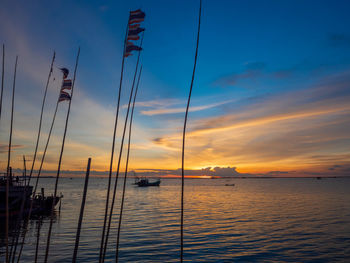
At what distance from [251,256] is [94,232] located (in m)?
18.1

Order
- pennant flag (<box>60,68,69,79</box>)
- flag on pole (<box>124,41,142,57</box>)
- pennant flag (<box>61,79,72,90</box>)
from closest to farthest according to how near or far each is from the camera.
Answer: flag on pole (<box>124,41,142,57</box>), pennant flag (<box>61,79,72,90</box>), pennant flag (<box>60,68,69,79</box>)

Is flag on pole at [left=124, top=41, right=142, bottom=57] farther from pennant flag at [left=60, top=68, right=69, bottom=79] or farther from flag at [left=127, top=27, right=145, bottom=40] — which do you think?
pennant flag at [left=60, top=68, right=69, bottom=79]

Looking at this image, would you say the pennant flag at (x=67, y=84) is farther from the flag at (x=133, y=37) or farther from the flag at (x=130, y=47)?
the flag at (x=133, y=37)

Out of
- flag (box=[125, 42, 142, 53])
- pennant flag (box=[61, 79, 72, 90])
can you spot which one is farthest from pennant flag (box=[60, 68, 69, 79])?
flag (box=[125, 42, 142, 53])

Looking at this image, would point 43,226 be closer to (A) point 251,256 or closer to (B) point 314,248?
(A) point 251,256

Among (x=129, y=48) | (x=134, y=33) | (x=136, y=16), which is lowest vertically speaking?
(x=129, y=48)

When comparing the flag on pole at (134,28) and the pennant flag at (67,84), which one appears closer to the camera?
the flag on pole at (134,28)

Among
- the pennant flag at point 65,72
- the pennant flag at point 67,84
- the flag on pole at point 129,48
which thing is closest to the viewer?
the flag on pole at point 129,48

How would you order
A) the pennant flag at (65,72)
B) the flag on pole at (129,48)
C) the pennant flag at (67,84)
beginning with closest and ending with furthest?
the flag on pole at (129,48) < the pennant flag at (67,84) < the pennant flag at (65,72)

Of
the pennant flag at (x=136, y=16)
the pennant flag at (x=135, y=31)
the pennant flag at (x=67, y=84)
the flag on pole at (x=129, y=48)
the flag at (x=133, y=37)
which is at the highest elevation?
the pennant flag at (x=136, y=16)

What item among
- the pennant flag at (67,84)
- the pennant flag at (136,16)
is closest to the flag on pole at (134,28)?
the pennant flag at (136,16)

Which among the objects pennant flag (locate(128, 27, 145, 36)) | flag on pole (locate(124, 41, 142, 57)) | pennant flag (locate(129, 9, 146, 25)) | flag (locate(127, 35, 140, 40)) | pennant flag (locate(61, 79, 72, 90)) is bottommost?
pennant flag (locate(61, 79, 72, 90))

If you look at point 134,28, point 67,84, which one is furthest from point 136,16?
point 67,84

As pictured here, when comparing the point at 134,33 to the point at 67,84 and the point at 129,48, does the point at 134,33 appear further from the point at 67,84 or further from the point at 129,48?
the point at 67,84
